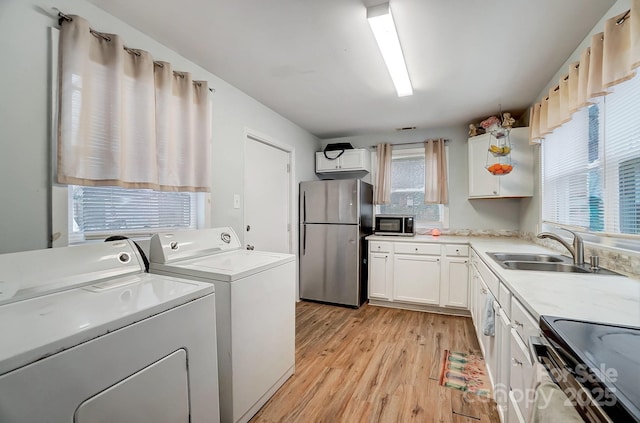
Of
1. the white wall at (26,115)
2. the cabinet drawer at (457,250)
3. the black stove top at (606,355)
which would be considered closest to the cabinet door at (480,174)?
the cabinet drawer at (457,250)

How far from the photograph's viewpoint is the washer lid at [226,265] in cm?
150

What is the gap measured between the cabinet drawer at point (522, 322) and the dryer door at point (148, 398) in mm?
1388

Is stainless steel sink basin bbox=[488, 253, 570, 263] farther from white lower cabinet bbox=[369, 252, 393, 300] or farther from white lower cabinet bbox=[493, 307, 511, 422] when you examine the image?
white lower cabinet bbox=[369, 252, 393, 300]

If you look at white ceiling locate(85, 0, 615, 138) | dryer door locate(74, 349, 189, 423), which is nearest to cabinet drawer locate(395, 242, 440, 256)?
white ceiling locate(85, 0, 615, 138)

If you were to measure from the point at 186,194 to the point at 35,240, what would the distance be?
0.96 m

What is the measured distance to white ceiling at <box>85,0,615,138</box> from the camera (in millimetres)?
1582

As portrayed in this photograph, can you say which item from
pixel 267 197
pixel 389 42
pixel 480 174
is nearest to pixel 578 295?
pixel 389 42

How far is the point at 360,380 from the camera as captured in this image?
6.69ft

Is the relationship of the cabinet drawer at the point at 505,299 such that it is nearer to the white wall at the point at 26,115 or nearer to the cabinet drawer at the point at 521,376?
the cabinet drawer at the point at 521,376

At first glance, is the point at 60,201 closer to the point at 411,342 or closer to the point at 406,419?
the point at 406,419

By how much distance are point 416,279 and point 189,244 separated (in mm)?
2654

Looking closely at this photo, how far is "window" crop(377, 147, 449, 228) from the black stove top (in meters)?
3.17

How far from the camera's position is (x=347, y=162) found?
4113 mm

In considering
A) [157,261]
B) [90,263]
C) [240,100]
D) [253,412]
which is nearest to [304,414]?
[253,412]
